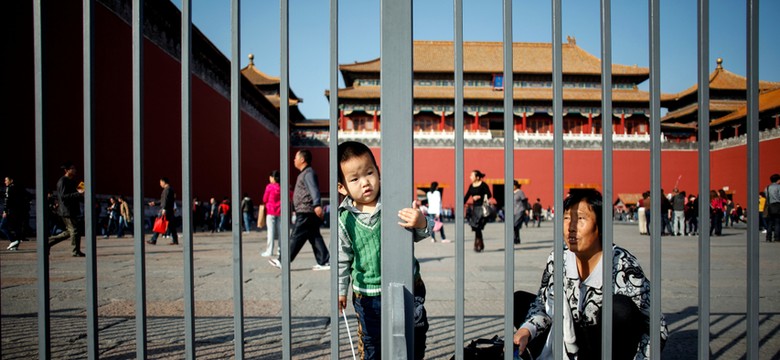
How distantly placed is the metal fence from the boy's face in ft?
1.57

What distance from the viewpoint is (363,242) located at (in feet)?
5.98

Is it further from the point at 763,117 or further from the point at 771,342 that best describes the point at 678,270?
the point at 763,117

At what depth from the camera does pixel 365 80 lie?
26891 millimetres

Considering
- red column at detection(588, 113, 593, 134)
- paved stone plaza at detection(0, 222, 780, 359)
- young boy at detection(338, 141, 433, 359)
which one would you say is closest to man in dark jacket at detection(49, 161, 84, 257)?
paved stone plaza at detection(0, 222, 780, 359)

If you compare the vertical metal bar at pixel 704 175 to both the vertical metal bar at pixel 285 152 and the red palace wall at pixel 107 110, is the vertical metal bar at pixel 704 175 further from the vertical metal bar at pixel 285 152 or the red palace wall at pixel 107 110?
the red palace wall at pixel 107 110

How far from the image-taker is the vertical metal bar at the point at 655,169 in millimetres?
1250

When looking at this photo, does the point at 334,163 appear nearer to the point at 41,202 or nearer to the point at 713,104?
the point at 41,202

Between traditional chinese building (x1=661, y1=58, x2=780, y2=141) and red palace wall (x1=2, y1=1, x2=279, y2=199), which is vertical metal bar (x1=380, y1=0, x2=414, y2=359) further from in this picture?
traditional chinese building (x1=661, y1=58, x2=780, y2=141)

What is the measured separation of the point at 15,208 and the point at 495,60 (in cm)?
2445

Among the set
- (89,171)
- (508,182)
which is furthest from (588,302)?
(89,171)

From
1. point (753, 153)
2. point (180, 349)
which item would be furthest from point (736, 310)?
point (180, 349)

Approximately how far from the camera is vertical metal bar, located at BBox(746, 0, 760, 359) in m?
1.27

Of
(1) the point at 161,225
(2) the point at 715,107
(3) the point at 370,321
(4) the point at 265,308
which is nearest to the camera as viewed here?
(3) the point at 370,321

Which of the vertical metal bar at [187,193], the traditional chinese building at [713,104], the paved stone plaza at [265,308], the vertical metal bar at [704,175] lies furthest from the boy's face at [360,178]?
the traditional chinese building at [713,104]
